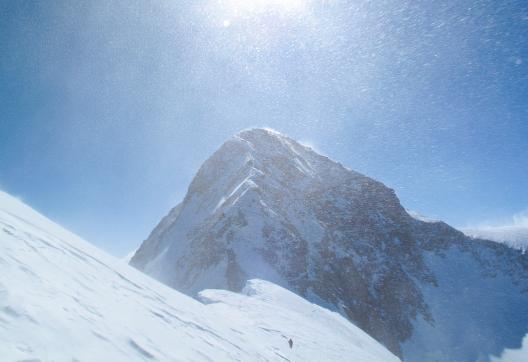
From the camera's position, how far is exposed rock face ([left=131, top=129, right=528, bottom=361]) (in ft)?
160

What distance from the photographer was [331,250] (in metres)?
60.9

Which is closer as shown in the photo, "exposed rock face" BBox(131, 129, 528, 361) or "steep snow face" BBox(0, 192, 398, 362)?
"steep snow face" BBox(0, 192, 398, 362)

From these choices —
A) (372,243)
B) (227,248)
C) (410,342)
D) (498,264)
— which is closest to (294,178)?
(372,243)

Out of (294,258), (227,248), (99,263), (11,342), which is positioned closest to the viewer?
(11,342)

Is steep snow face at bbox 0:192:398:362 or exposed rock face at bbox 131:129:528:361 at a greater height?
exposed rock face at bbox 131:129:528:361

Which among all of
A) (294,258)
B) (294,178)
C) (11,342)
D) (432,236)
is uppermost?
(432,236)

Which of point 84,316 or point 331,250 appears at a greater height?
point 331,250

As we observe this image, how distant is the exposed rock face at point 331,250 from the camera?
160 feet

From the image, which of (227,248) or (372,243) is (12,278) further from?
(372,243)

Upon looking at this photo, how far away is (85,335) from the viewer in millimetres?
4258

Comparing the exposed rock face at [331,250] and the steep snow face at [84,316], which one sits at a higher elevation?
the exposed rock face at [331,250]

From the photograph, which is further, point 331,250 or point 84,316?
point 331,250

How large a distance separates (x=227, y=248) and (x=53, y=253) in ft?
134

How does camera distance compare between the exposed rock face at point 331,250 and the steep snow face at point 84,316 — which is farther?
the exposed rock face at point 331,250
